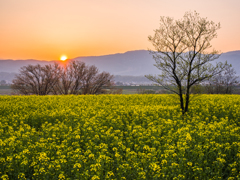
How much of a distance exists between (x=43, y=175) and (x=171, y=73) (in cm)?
1085

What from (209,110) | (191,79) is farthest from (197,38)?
(209,110)

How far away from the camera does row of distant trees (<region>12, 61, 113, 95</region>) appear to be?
153ft

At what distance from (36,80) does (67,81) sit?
7.86 metres

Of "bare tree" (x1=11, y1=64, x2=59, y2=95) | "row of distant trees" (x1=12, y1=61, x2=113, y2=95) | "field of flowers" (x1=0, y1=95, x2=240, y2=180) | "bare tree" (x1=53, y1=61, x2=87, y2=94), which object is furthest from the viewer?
"bare tree" (x1=11, y1=64, x2=59, y2=95)

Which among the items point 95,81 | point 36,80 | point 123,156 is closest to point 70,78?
point 95,81

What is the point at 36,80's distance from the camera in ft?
162

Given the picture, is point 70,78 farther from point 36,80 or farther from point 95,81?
point 36,80

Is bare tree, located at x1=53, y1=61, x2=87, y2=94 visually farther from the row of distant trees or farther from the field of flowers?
the field of flowers

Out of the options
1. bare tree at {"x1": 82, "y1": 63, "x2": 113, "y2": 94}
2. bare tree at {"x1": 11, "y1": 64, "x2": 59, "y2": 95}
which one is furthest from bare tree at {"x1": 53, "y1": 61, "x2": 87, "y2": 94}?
bare tree at {"x1": 11, "y1": 64, "x2": 59, "y2": 95}

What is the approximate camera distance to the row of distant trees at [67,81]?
153 ft

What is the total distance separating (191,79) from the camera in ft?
48.0

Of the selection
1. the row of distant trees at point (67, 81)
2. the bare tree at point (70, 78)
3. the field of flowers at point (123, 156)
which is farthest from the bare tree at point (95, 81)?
the field of flowers at point (123, 156)

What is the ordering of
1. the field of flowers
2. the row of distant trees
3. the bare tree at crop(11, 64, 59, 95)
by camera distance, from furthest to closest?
the bare tree at crop(11, 64, 59, 95)
the row of distant trees
the field of flowers

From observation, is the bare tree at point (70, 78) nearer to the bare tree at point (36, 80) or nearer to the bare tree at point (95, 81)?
the bare tree at point (95, 81)
